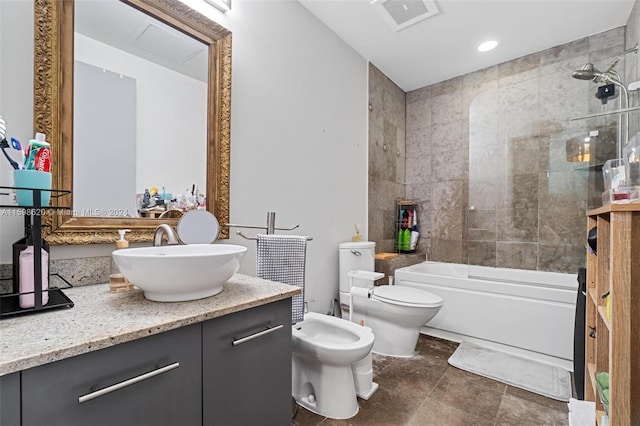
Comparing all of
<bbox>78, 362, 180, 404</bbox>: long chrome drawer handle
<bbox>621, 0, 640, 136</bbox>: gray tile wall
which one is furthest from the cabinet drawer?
<bbox>621, 0, 640, 136</bbox>: gray tile wall

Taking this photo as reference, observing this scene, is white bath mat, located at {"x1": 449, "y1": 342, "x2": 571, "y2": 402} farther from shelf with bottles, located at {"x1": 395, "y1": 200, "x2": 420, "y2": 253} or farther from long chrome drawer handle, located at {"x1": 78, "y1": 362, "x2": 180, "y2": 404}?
long chrome drawer handle, located at {"x1": 78, "y1": 362, "x2": 180, "y2": 404}

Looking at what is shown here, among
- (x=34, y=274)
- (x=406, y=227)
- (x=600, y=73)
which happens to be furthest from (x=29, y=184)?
(x=600, y=73)

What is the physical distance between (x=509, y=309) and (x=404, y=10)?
7.58 ft

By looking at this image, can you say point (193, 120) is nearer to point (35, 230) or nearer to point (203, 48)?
point (203, 48)

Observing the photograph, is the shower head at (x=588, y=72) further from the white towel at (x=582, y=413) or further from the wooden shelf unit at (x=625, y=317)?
the white towel at (x=582, y=413)

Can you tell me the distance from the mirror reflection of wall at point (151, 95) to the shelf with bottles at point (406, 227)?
7.63ft

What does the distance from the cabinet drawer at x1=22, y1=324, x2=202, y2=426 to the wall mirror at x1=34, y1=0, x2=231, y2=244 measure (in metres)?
0.66

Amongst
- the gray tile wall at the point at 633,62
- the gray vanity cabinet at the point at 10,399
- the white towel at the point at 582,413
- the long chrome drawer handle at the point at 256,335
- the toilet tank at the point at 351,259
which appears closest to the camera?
the gray vanity cabinet at the point at 10,399

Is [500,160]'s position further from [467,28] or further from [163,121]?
[163,121]

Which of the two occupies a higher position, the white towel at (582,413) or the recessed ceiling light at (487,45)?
the recessed ceiling light at (487,45)

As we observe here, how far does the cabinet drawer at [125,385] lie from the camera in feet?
1.91

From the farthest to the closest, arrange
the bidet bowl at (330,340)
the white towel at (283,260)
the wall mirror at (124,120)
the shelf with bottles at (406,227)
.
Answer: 1. the shelf with bottles at (406,227)
2. the white towel at (283,260)
3. the bidet bowl at (330,340)
4. the wall mirror at (124,120)

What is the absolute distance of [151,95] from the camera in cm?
135

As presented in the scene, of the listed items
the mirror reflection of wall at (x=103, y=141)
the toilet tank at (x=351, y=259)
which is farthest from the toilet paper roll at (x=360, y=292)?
the mirror reflection of wall at (x=103, y=141)
